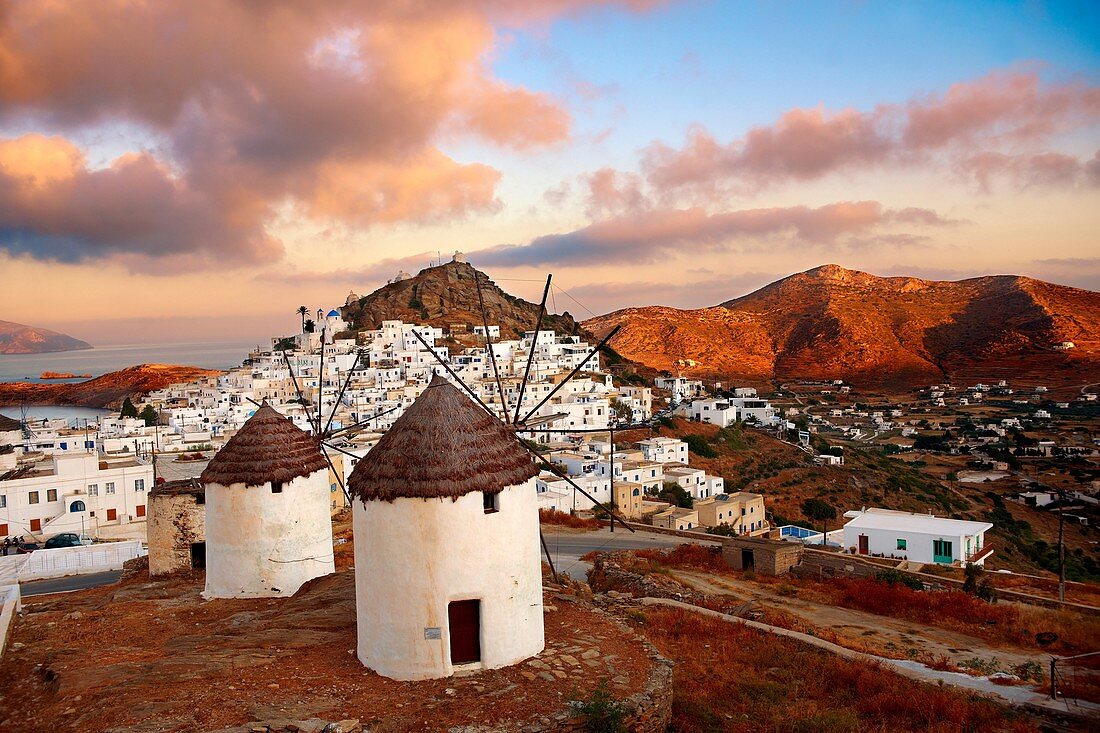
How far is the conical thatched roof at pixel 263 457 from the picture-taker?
13570 mm

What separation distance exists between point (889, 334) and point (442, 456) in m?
138

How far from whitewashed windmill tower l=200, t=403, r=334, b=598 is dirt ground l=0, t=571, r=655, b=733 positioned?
1340mm

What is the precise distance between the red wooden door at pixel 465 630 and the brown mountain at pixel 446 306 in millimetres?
88786

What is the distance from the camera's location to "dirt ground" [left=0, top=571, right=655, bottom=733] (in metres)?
7.65

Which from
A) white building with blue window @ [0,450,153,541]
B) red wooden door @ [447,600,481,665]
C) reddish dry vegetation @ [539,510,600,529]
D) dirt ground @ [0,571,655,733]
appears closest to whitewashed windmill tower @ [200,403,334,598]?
dirt ground @ [0,571,655,733]

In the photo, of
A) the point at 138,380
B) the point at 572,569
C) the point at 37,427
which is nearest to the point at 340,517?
the point at 572,569

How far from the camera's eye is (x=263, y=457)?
13.8 metres

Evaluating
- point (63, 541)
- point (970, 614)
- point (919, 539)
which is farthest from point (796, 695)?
point (63, 541)

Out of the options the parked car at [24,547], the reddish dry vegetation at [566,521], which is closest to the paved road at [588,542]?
the reddish dry vegetation at [566,521]

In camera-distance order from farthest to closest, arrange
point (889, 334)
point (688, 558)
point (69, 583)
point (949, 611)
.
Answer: point (889, 334), point (69, 583), point (688, 558), point (949, 611)

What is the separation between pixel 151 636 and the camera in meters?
11.3

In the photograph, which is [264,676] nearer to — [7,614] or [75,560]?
[7,614]

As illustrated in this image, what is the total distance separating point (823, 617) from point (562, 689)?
31.5 feet

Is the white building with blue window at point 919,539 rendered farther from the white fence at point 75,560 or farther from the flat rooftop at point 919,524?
the white fence at point 75,560
